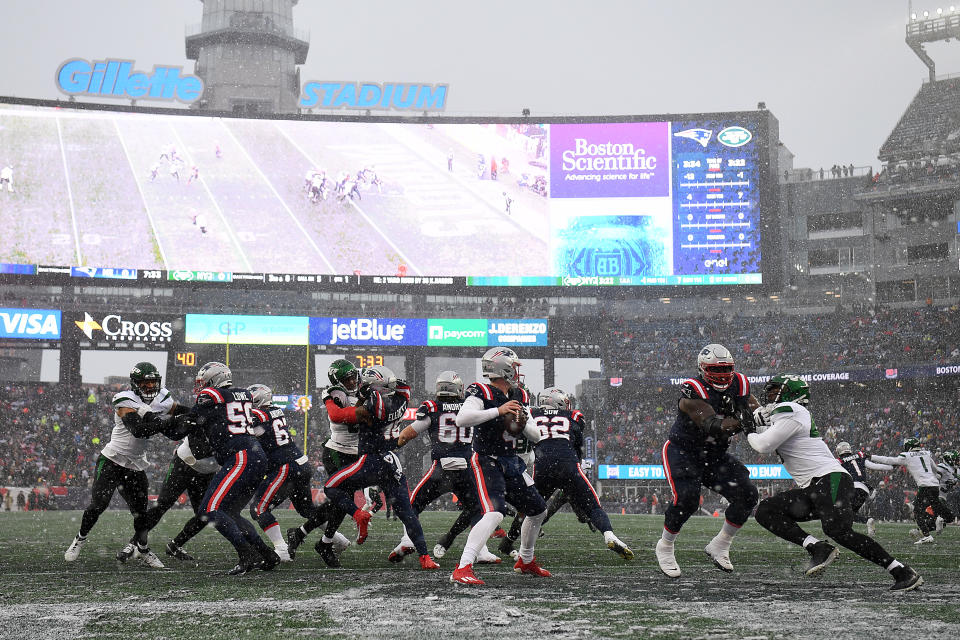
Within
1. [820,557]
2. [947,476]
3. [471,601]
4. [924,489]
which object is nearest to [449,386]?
[820,557]

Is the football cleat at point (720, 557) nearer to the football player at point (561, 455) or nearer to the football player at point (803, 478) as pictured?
the football player at point (803, 478)

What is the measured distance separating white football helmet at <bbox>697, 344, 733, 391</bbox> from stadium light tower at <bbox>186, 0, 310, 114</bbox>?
68.8m

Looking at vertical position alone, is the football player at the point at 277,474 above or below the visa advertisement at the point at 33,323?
below

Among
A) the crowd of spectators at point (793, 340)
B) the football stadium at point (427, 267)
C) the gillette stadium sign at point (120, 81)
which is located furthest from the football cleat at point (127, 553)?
the gillette stadium sign at point (120, 81)

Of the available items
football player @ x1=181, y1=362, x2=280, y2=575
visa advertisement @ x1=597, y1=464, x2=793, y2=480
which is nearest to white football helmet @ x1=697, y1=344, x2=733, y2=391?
football player @ x1=181, y1=362, x2=280, y2=575

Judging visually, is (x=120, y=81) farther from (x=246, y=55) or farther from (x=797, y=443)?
(x=797, y=443)

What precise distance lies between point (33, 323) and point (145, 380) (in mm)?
31612

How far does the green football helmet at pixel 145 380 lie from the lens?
412 inches

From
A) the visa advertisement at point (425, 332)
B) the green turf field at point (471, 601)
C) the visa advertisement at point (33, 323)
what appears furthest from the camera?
the visa advertisement at point (425, 332)

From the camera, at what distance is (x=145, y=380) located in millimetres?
10484

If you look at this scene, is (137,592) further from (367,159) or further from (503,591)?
(367,159)

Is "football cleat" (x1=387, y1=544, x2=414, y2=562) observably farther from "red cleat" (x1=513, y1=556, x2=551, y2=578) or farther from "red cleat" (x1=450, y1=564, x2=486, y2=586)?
"red cleat" (x1=450, y1=564, x2=486, y2=586)

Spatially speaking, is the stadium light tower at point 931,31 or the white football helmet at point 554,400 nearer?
the white football helmet at point 554,400

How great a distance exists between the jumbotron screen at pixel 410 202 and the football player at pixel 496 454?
105 ft
